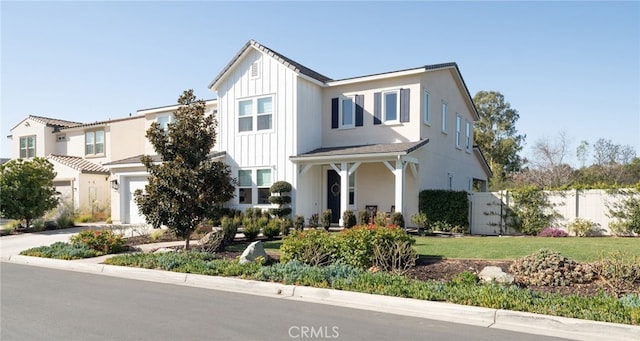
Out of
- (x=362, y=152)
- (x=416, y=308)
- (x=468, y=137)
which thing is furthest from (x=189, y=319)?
(x=468, y=137)

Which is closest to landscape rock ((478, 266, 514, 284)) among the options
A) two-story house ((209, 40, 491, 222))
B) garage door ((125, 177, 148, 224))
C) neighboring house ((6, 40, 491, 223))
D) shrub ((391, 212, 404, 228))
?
shrub ((391, 212, 404, 228))

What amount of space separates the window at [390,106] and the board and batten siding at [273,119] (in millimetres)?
3787

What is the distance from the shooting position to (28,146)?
3231 cm

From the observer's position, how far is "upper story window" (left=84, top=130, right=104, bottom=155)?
28828 mm

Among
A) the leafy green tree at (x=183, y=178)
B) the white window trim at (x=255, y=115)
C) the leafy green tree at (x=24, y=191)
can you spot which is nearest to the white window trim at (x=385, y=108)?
the white window trim at (x=255, y=115)

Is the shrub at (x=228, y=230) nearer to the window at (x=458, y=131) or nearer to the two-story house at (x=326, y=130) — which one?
the two-story house at (x=326, y=130)

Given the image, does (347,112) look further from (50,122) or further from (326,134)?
(50,122)

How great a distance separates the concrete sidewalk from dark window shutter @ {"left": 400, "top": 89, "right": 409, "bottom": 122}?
A: 11.9 metres

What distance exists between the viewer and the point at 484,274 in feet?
26.3

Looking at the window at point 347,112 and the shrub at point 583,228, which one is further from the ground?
the window at point 347,112

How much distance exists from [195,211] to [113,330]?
6.69 m

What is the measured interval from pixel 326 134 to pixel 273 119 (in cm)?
263

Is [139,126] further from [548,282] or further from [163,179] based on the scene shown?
[548,282]

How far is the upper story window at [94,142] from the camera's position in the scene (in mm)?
28828
